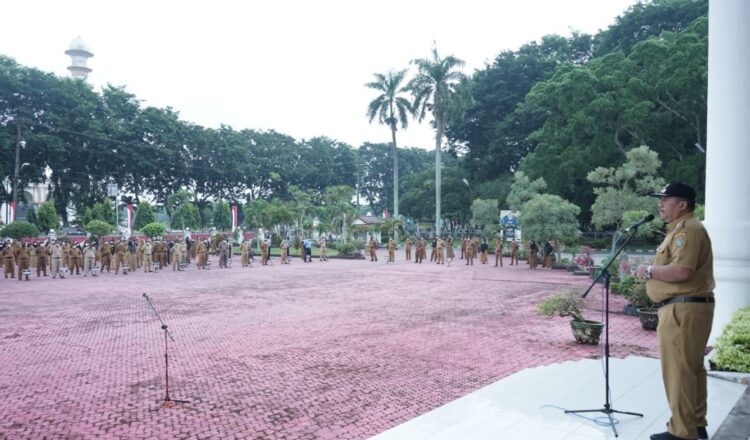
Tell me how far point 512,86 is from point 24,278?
3904 cm

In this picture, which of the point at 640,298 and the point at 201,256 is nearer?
the point at 640,298

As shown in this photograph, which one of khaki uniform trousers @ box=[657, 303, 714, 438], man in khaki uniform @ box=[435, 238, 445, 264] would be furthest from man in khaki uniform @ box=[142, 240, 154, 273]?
khaki uniform trousers @ box=[657, 303, 714, 438]

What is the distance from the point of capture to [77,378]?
6.75m

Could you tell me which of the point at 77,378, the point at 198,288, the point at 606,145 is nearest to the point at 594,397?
the point at 77,378

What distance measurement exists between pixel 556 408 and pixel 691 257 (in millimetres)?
2067

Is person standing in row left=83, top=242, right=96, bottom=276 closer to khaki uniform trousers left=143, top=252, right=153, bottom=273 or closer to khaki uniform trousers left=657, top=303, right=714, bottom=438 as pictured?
khaki uniform trousers left=143, top=252, right=153, bottom=273

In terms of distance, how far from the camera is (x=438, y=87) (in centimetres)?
3878

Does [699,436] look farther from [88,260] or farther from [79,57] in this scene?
[79,57]

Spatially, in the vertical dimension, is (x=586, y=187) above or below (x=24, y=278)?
above

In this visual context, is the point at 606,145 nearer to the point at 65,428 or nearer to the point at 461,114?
the point at 461,114

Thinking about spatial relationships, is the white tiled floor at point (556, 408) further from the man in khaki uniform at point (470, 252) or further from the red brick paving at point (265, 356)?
the man in khaki uniform at point (470, 252)

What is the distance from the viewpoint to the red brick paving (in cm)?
522

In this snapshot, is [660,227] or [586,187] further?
[586,187]

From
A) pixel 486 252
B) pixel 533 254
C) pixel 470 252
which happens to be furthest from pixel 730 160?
pixel 486 252
